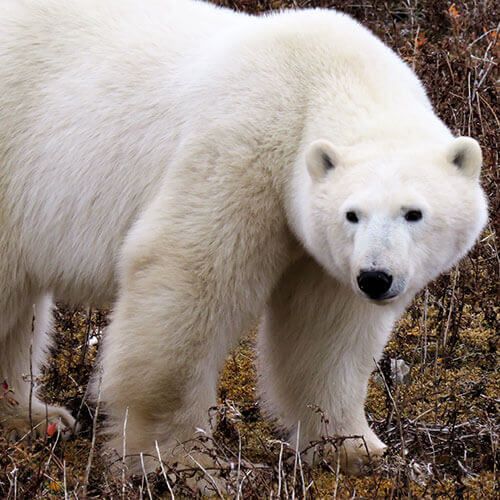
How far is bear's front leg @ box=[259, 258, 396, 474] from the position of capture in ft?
12.2

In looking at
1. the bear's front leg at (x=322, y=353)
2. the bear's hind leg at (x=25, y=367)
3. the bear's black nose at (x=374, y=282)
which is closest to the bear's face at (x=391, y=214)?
the bear's black nose at (x=374, y=282)

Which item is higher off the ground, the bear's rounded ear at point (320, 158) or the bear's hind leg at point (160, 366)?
the bear's rounded ear at point (320, 158)

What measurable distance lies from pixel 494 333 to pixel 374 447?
54.8 inches

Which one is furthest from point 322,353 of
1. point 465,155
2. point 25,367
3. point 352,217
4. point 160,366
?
point 25,367

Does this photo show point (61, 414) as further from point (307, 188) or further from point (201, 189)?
point (307, 188)

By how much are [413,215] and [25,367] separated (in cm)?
246

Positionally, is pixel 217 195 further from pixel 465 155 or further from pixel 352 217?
pixel 465 155

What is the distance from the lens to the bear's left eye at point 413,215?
114 inches

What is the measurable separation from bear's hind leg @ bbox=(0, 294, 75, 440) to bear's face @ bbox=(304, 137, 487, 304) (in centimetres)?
174

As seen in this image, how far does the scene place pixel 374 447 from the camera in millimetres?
3943

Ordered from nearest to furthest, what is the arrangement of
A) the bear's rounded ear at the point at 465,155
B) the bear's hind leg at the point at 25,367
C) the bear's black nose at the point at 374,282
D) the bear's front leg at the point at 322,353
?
the bear's black nose at the point at 374,282, the bear's rounded ear at the point at 465,155, the bear's front leg at the point at 322,353, the bear's hind leg at the point at 25,367

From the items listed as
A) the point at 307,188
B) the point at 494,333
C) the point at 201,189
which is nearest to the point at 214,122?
the point at 201,189

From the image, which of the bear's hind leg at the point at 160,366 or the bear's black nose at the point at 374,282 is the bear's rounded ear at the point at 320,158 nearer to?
the bear's black nose at the point at 374,282

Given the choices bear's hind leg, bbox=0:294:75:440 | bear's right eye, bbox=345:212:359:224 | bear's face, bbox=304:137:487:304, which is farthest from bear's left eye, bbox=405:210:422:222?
bear's hind leg, bbox=0:294:75:440
